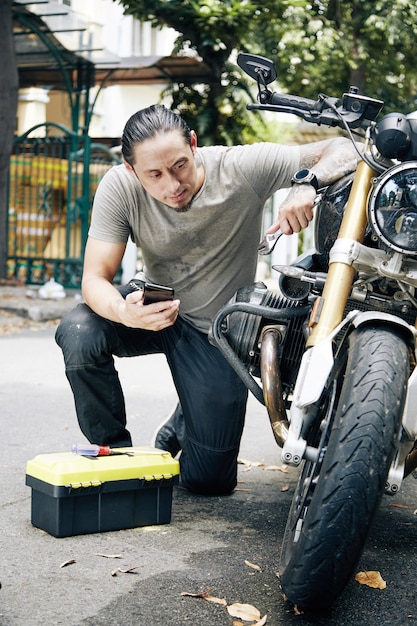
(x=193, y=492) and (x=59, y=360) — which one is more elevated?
(x=193, y=492)

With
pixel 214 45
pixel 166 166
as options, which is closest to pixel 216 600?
pixel 166 166

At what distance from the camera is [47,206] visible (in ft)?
44.6

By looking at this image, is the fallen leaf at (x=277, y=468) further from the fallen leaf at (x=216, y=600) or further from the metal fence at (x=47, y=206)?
the metal fence at (x=47, y=206)

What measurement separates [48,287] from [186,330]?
8.34m

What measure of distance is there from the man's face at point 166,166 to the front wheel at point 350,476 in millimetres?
1158

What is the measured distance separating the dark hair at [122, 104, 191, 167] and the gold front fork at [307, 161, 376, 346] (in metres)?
0.86

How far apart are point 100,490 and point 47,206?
10.8 meters

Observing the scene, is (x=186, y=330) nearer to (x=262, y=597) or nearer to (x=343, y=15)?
(x=262, y=597)

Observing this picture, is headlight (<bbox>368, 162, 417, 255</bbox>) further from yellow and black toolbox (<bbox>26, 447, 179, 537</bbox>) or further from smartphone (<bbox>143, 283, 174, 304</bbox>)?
yellow and black toolbox (<bbox>26, 447, 179, 537</bbox>)

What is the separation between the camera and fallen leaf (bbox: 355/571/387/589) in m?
2.84

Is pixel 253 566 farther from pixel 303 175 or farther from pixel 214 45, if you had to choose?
pixel 214 45

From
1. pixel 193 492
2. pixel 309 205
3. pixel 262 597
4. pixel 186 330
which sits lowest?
pixel 193 492

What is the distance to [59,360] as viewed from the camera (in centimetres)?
759

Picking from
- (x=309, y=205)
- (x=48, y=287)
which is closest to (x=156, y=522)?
(x=309, y=205)
